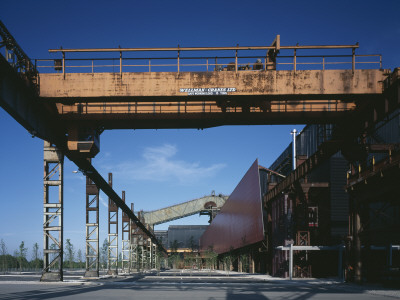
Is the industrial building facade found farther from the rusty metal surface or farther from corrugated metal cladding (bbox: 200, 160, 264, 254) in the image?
the rusty metal surface

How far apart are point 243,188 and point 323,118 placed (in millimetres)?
29308

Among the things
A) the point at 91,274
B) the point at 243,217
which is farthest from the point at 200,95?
the point at 243,217

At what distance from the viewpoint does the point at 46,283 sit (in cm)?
2325

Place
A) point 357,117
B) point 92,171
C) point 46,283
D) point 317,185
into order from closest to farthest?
point 357,117
point 46,283
point 92,171
point 317,185

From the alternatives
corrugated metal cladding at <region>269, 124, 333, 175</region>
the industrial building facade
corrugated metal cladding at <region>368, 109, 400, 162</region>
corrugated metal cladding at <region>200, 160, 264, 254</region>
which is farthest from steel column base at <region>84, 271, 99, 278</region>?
corrugated metal cladding at <region>368, 109, 400, 162</region>

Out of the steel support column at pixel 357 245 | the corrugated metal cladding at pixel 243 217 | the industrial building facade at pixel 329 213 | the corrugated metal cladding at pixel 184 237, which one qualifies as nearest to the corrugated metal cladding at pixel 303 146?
the industrial building facade at pixel 329 213

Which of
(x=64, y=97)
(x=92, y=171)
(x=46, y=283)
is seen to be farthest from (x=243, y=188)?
(x=64, y=97)

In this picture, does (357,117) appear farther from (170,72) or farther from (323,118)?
(170,72)

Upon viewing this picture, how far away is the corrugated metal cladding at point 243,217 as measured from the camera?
41.3m

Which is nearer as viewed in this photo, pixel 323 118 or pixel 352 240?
pixel 323 118

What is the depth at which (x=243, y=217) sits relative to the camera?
48812 millimetres

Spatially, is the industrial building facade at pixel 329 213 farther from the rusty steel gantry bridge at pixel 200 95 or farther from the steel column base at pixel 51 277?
the steel column base at pixel 51 277

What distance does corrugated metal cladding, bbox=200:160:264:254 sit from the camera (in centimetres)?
4134

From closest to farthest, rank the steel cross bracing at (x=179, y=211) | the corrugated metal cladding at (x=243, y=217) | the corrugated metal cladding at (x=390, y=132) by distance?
the corrugated metal cladding at (x=390, y=132) < the corrugated metal cladding at (x=243, y=217) < the steel cross bracing at (x=179, y=211)
